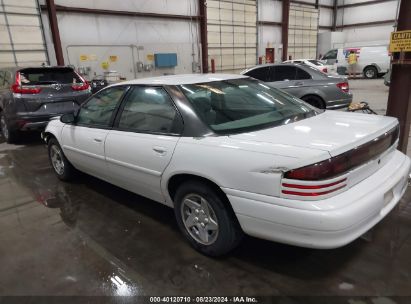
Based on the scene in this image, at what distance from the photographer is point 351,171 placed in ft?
6.79

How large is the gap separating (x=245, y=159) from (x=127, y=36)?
12.8 metres

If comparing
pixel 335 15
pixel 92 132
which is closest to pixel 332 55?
pixel 335 15

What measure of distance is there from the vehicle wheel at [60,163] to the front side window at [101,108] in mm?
756

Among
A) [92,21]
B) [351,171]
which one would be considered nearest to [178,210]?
[351,171]

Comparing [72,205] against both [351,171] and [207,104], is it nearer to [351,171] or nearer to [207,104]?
[207,104]

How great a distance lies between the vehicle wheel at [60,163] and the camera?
4258 mm

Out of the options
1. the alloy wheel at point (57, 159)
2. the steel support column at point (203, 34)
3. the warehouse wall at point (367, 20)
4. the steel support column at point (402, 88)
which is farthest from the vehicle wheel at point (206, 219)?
the warehouse wall at point (367, 20)

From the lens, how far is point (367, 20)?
25.5m

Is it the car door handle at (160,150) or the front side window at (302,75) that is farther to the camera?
the front side window at (302,75)

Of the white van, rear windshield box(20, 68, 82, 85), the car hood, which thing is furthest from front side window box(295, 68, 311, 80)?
the white van

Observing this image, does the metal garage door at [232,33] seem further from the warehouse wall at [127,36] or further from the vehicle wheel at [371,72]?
the vehicle wheel at [371,72]

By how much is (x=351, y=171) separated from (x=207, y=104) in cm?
125

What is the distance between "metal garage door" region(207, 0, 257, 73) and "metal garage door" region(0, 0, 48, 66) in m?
8.19

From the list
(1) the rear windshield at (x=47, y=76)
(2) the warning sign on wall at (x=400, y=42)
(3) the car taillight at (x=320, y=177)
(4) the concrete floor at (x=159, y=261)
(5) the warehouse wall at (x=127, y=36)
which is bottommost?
(4) the concrete floor at (x=159, y=261)
